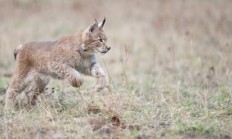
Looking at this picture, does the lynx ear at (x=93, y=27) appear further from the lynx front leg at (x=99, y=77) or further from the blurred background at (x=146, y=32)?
the blurred background at (x=146, y=32)

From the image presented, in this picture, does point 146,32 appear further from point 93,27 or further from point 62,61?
point 62,61

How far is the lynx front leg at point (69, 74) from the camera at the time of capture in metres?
7.89

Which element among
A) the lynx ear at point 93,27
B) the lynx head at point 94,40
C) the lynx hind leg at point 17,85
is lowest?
the lynx hind leg at point 17,85

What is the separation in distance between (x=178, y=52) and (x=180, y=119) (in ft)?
21.3

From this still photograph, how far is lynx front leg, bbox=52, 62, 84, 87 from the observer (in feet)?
25.9

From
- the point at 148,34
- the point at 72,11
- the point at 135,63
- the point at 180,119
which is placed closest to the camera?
the point at 180,119

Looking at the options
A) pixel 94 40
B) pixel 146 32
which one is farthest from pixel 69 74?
pixel 146 32

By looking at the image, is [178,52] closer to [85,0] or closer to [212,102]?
[212,102]

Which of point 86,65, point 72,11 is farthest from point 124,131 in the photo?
point 72,11

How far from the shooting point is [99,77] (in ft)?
26.4

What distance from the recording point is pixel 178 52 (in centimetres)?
1353

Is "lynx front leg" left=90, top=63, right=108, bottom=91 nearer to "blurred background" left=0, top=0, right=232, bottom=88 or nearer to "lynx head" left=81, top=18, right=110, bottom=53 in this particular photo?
"lynx head" left=81, top=18, right=110, bottom=53

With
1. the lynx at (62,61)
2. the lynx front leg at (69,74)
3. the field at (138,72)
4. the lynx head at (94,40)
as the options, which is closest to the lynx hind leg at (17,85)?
the lynx at (62,61)

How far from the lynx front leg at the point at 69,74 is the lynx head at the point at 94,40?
414mm
